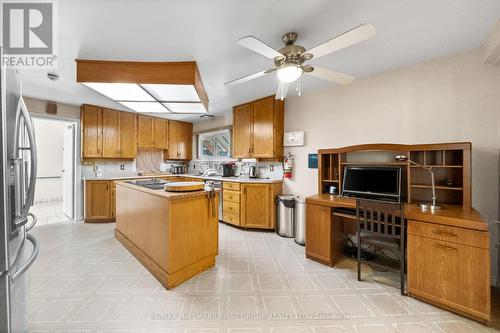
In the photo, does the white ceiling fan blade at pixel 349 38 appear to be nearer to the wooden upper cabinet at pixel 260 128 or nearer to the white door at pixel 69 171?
the wooden upper cabinet at pixel 260 128

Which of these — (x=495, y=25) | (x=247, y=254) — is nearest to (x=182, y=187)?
(x=247, y=254)

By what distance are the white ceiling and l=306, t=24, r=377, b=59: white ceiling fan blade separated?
0.32 meters

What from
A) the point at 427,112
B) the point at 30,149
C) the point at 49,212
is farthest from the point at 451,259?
the point at 49,212

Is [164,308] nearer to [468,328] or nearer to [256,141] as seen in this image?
[468,328]

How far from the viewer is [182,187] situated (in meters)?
2.19

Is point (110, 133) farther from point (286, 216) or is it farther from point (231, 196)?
point (286, 216)

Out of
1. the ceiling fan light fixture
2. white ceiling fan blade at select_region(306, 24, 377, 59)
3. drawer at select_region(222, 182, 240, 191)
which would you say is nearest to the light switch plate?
drawer at select_region(222, 182, 240, 191)

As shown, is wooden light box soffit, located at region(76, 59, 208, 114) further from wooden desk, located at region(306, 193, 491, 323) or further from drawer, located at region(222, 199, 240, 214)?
wooden desk, located at region(306, 193, 491, 323)

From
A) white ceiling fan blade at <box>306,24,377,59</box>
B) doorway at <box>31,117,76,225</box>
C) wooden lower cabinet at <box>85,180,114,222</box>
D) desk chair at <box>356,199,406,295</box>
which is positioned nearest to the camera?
white ceiling fan blade at <box>306,24,377,59</box>

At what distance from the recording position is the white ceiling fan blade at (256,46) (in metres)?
1.43

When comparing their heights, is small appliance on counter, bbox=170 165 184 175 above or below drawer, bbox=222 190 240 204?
above

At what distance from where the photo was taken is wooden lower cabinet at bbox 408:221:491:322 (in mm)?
1563

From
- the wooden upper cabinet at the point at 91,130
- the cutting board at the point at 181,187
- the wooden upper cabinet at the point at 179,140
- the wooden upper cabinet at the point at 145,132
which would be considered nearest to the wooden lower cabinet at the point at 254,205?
the cutting board at the point at 181,187

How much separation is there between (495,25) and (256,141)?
10.1ft
